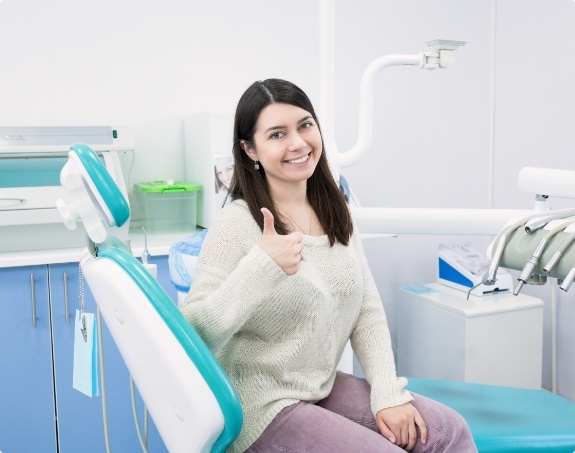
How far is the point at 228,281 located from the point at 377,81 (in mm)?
2253

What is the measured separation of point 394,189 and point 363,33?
782 mm

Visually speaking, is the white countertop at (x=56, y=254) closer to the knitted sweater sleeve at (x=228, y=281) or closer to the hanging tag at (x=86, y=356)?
the hanging tag at (x=86, y=356)

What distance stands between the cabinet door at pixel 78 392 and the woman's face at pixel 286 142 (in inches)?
46.4

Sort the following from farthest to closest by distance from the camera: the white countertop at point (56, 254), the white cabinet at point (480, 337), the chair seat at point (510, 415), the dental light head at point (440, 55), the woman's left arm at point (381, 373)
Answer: the white cabinet at point (480, 337) < the white countertop at point (56, 254) < the dental light head at point (440, 55) < the chair seat at point (510, 415) < the woman's left arm at point (381, 373)

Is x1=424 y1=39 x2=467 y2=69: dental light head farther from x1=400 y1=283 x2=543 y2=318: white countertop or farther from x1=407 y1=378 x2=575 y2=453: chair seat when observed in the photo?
x1=400 y1=283 x2=543 y2=318: white countertop

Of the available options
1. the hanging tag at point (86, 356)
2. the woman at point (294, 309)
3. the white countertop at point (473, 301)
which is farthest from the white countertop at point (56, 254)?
the white countertop at point (473, 301)

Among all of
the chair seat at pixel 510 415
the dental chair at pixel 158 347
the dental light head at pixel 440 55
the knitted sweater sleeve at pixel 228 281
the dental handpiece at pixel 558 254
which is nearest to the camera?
the dental chair at pixel 158 347

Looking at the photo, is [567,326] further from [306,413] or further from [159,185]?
[306,413]

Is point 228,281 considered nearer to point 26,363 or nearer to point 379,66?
point 379,66

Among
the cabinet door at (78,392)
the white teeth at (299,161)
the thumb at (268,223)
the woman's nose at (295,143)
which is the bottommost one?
the cabinet door at (78,392)

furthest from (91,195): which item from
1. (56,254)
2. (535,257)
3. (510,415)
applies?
(56,254)

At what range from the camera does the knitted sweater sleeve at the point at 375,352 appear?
1.25 m

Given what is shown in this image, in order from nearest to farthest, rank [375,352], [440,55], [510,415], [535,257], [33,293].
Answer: [535,257]
[375,352]
[510,415]
[440,55]
[33,293]

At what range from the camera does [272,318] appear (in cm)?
121
